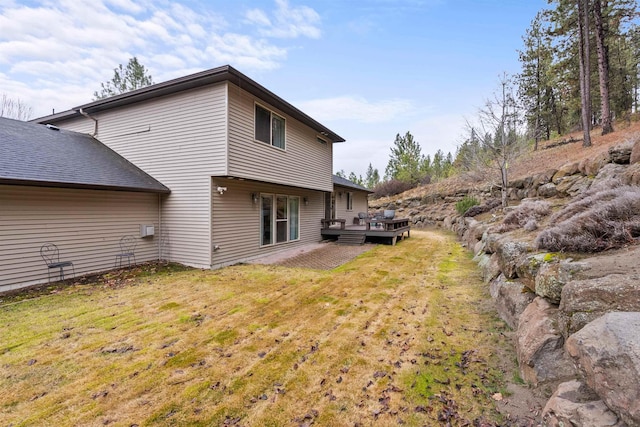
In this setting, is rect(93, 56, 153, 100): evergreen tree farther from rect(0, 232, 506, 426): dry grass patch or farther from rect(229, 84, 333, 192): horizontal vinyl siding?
rect(0, 232, 506, 426): dry grass patch

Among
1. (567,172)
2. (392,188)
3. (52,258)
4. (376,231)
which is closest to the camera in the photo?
(52,258)

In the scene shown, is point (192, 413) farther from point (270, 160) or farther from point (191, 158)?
point (270, 160)

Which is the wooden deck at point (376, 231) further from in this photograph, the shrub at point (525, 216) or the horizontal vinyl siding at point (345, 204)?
the shrub at point (525, 216)

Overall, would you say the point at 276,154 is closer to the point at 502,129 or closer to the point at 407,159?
the point at 502,129

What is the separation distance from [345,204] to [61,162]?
12798mm

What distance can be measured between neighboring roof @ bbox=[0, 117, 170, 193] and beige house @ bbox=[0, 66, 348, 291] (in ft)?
1.24

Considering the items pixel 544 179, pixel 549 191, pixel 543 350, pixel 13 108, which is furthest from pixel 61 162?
pixel 13 108

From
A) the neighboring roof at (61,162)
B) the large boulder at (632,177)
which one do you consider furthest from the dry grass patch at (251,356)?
the large boulder at (632,177)

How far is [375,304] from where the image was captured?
4.45 metres

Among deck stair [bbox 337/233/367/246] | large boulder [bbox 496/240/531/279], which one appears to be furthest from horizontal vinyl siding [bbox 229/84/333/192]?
large boulder [bbox 496/240/531/279]

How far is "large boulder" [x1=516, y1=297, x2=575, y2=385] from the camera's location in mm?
2148

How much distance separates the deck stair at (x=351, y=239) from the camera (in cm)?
1105

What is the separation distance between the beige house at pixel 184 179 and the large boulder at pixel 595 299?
6.48 m

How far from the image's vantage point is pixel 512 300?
134 inches
